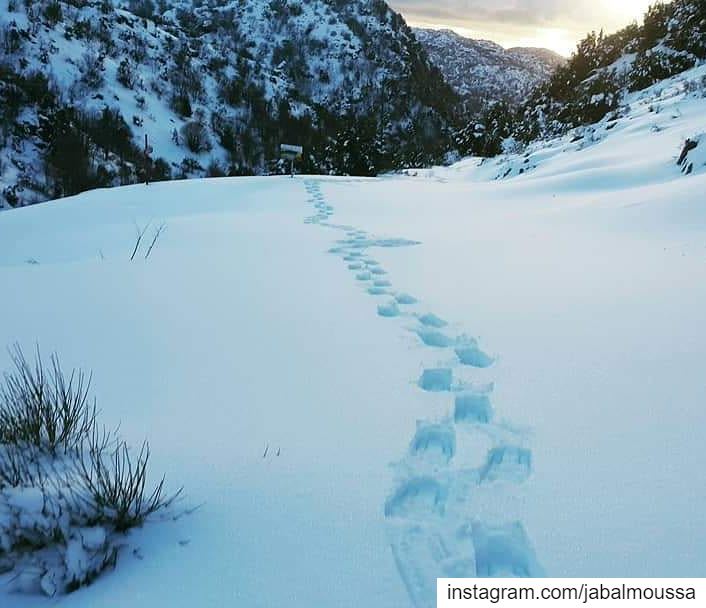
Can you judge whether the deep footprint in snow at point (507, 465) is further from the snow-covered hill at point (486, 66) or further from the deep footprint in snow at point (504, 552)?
the snow-covered hill at point (486, 66)

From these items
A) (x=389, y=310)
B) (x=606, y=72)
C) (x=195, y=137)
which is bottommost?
(x=389, y=310)

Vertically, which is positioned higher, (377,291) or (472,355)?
(377,291)

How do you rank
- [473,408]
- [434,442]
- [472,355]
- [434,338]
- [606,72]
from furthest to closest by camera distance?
[606,72] → [434,338] → [472,355] → [473,408] → [434,442]

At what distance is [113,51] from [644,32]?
3854cm

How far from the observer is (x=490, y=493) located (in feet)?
4.51

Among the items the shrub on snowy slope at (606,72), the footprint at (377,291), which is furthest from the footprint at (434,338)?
the shrub on snowy slope at (606,72)

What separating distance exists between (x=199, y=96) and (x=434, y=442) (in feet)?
164

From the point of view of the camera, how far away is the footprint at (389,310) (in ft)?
9.37

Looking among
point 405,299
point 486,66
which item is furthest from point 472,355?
point 486,66

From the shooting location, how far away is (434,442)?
5.38 feet

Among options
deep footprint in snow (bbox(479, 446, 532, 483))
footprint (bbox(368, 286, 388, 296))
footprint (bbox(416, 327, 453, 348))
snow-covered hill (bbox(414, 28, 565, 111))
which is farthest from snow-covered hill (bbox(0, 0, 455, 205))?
snow-covered hill (bbox(414, 28, 565, 111))

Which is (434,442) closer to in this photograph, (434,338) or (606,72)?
(434,338)

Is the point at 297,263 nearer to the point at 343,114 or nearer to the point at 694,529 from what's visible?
the point at 694,529

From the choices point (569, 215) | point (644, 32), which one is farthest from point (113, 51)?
point (569, 215)
